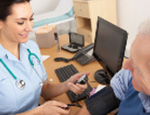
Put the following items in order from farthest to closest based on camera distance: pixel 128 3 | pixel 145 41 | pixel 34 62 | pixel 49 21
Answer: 1. pixel 49 21
2. pixel 128 3
3. pixel 34 62
4. pixel 145 41

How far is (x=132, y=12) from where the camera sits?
10.5 ft

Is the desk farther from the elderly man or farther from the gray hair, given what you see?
the gray hair

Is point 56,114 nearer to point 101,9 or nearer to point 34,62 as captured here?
point 34,62

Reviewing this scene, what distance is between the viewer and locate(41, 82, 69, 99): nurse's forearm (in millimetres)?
1305

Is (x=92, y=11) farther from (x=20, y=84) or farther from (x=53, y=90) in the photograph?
(x=20, y=84)

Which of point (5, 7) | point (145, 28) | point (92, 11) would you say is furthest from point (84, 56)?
point (92, 11)

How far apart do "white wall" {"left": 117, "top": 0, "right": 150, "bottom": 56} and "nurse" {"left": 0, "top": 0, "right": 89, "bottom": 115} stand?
2248mm

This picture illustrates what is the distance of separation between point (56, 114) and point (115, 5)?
114 inches

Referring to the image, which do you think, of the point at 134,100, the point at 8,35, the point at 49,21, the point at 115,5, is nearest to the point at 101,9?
Answer: the point at 115,5

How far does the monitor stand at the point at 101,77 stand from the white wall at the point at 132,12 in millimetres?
1770

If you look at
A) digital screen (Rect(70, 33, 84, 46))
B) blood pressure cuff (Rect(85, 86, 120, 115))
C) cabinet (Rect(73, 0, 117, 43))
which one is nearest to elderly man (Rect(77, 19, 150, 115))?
blood pressure cuff (Rect(85, 86, 120, 115))

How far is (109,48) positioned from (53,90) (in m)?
0.55

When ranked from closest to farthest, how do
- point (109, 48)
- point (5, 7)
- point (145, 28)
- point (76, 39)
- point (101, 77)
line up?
point (145, 28), point (5, 7), point (109, 48), point (101, 77), point (76, 39)

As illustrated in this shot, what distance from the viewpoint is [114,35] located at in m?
1.19
